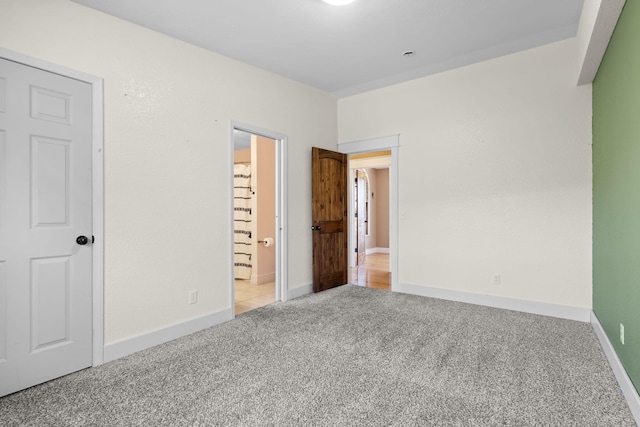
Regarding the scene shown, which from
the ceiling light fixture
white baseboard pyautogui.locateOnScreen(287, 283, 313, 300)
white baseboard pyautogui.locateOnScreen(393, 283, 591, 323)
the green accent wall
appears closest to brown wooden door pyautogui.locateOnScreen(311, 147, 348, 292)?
white baseboard pyautogui.locateOnScreen(287, 283, 313, 300)

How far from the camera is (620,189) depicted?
2.14m

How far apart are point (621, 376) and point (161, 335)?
11.0 ft

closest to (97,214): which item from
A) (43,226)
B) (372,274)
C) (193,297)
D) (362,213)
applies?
(43,226)

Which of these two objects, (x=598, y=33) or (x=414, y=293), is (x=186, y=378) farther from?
(x=598, y=33)

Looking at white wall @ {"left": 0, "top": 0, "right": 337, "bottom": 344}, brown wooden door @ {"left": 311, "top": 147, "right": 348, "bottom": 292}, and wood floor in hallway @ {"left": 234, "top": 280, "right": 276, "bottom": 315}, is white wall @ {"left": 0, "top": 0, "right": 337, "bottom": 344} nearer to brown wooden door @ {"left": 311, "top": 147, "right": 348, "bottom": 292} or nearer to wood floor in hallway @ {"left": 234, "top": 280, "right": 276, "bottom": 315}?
wood floor in hallway @ {"left": 234, "top": 280, "right": 276, "bottom": 315}

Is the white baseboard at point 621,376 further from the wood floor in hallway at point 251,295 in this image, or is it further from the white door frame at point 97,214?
the white door frame at point 97,214

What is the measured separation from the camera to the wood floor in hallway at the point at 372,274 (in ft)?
16.7

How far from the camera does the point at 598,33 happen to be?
7.69 feet

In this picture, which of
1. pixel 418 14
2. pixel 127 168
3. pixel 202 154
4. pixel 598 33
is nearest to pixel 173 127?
pixel 202 154

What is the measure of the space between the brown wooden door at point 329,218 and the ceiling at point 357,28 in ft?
4.27

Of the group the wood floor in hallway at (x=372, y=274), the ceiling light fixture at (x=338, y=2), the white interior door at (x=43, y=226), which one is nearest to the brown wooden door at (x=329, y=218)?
the wood floor in hallway at (x=372, y=274)

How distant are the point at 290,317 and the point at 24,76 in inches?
114

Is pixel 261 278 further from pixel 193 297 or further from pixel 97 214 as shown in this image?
pixel 97 214

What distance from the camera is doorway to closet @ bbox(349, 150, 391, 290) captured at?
233 inches
